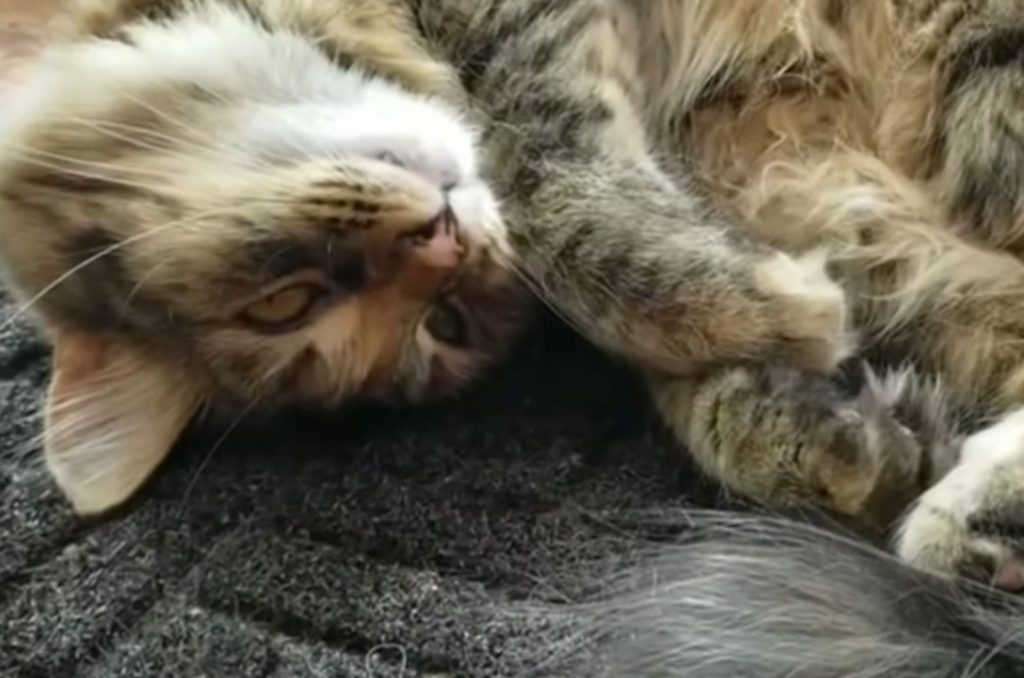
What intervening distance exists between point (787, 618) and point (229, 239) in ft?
2.25

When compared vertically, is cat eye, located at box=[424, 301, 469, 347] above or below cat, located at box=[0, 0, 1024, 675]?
below

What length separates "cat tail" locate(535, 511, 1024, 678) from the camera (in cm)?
119

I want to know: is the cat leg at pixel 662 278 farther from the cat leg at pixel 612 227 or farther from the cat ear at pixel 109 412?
the cat ear at pixel 109 412

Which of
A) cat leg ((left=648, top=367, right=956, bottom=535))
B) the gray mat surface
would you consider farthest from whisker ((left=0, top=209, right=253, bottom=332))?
cat leg ((left=648, top=367, right=956, bottom=535))

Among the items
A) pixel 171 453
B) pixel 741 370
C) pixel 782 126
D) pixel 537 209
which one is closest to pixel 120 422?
pixel 171 453

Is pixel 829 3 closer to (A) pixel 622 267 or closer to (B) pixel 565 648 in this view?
(A) pixel 622 267

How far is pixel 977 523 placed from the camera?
1.32 metres

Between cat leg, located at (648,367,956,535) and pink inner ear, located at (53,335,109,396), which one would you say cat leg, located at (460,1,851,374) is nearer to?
cat leg, located at (648,367,956,535)

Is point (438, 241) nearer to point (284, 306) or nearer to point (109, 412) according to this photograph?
point (284, 306)

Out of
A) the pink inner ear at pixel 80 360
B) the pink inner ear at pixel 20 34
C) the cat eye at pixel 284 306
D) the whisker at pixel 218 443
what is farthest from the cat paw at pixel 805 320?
the pink inner ear at pixel 20 34

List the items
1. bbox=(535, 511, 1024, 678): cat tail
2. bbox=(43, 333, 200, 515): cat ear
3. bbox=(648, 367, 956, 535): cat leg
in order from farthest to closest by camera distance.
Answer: bbox=(43, 333, 200, 515): cat ear < bbox=(648, 367, 956, 535): cat leg < bbox=(535, 511, 1024, 678): cat tail

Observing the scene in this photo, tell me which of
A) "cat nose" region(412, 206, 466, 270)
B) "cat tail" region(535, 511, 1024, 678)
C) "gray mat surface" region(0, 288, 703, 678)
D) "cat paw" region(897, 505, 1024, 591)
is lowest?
"gray mat surface" region(0, 288, 703, 678)

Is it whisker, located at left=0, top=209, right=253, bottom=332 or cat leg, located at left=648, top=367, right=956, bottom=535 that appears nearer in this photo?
cat leg, located at left=648, top=367, right=956, bottom=535

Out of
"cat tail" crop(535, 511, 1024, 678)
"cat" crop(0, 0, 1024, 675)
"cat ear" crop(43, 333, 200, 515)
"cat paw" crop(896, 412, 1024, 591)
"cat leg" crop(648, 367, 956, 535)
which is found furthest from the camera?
"cat ear" crop(43, 333, 200, 515)
